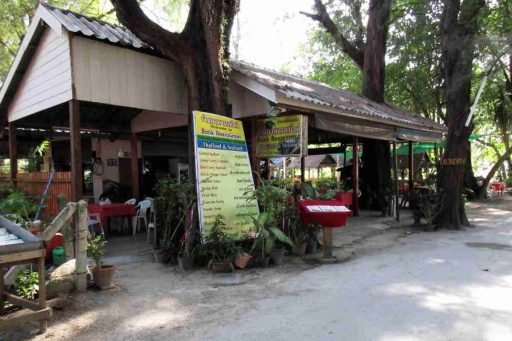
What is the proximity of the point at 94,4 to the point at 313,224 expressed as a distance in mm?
16484

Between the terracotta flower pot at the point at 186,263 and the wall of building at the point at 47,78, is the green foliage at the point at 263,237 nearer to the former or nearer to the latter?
the terracotta flower pot at the point at 186,263

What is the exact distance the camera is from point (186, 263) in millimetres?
6375

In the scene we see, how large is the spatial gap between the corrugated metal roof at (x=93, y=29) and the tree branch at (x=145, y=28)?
0.66m

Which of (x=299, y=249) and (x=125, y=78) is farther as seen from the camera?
(x=125, y=78)

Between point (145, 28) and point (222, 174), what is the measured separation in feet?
9.00

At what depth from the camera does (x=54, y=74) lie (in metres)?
7.73

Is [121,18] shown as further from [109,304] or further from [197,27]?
[109,304]

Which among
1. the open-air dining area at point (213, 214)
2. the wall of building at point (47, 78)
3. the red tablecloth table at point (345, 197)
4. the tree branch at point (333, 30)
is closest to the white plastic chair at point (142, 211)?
the open-air dining area at point (213, 214)

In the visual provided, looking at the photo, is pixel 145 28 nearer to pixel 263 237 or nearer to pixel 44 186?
pixel 263 237

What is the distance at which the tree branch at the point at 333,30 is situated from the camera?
16016mm

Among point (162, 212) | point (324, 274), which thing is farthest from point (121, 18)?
point (324, 274)

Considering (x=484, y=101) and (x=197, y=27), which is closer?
(x=197, y=27)

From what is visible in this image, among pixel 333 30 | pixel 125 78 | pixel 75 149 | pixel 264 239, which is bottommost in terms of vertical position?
pixel 264 239

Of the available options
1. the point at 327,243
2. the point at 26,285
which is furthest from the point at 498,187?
the point at 26,285
